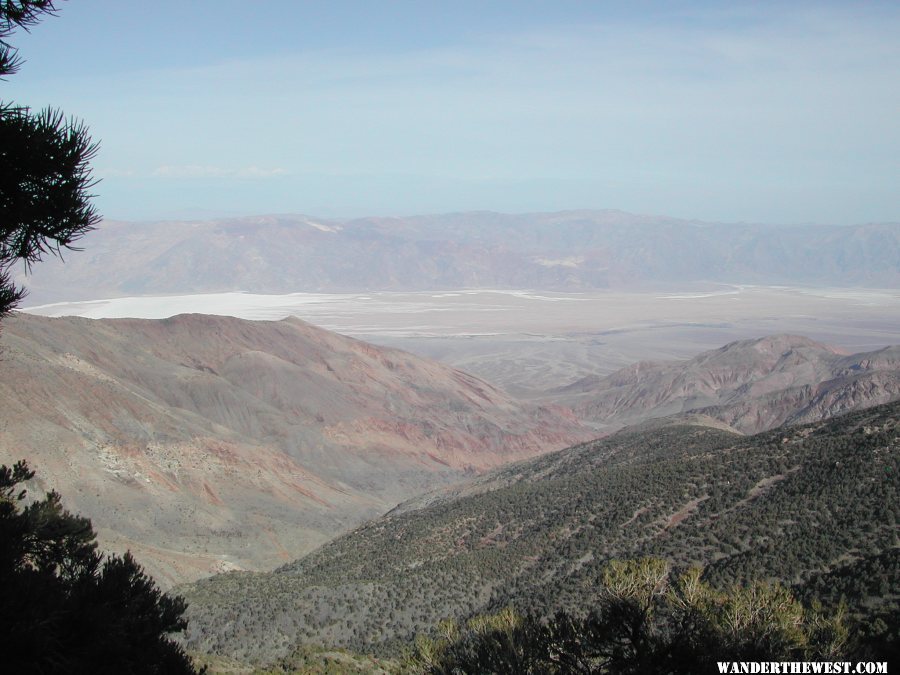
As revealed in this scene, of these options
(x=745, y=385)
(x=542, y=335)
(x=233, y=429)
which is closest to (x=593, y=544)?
(x=233, y=429)

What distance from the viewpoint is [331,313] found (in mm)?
199625

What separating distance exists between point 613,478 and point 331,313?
6699 inches

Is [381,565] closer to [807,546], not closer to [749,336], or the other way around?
[807,546]

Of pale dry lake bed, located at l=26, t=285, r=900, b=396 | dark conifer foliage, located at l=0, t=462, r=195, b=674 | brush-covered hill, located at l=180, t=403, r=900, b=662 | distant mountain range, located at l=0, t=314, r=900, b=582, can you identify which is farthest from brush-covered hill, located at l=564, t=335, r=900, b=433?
dark conifer foliage, located at l=0, t=462, r=195, b=674

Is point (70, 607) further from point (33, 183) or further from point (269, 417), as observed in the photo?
point (269, 417)

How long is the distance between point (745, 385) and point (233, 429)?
7374 centimetres

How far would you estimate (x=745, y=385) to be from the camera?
4245 inches

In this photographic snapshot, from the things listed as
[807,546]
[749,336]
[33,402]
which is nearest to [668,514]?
[807,546]

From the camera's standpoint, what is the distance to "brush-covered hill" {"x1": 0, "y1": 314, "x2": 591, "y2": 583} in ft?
134

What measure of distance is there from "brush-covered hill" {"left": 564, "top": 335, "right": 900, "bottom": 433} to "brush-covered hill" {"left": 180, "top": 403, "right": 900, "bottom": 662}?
168ft

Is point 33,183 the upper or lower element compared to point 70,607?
upper

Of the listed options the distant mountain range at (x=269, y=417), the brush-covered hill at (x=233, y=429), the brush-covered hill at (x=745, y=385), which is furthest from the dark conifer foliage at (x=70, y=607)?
the brush-covered hill at (x=745, y=385)

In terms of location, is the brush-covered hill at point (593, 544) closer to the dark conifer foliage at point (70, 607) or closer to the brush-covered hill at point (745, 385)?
the dark conifer foliage at point (70, 607)

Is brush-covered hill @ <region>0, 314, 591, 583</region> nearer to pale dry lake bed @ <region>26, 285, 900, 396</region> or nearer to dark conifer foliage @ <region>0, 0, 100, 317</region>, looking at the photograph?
dark conifer foliage @ <region>0, 0, 100, 317</region>
